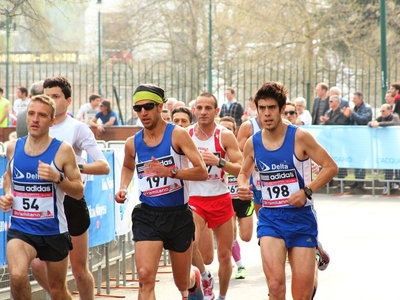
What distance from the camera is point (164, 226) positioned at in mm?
7594

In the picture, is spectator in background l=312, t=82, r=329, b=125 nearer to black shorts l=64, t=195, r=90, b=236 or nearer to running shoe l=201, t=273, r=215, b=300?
running shoe l=201, t=273, r=215, b=300

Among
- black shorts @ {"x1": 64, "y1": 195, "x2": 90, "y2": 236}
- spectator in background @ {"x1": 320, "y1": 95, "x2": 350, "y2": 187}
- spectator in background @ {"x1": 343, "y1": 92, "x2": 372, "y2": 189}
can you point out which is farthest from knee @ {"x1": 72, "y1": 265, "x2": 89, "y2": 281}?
spectator in background @ {"x1": 320, "y1": 95, "x2": 350, "y2": 187}

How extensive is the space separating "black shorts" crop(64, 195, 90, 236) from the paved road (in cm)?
210

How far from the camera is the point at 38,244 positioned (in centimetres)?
708

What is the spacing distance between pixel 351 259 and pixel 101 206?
3.91m

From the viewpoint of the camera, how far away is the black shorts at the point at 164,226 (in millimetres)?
7571

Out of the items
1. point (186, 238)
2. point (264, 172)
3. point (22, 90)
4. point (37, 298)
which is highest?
point (22, 90)

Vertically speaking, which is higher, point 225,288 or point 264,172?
point 264,172

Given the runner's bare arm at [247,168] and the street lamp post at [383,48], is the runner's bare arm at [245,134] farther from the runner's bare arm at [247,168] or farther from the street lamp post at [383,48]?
the street lamp post at [383,48]

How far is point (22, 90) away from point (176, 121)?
1242 centimetres

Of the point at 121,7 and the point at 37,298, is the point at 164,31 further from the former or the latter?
the point at 37,298

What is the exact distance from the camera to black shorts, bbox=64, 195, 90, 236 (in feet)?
25.9

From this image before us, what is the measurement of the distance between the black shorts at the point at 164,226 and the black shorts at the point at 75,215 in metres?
0.51

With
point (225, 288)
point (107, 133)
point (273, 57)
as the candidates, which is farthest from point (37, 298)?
point (273, 57)
